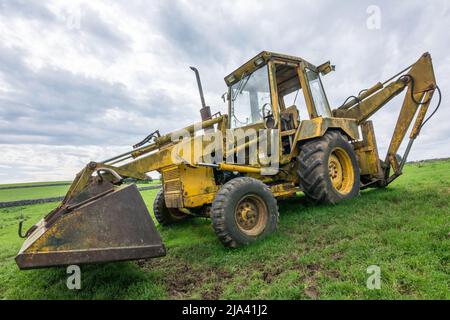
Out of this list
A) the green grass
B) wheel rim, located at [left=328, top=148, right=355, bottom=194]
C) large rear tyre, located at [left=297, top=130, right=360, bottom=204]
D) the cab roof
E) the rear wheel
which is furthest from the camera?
the green grass

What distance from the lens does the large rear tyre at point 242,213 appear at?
12.7ft

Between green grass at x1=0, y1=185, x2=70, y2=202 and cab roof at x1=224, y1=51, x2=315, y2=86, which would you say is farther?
green grass at x1=0, y1=185, x2=70, y2=202

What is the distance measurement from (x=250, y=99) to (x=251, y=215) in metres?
2.83

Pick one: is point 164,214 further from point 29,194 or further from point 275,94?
point 29,194

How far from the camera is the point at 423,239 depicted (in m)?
3.39

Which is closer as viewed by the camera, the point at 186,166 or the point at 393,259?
the point at 393,259

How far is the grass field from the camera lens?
2693 millimetres

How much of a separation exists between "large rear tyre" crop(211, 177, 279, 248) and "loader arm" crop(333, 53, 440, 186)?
4.02 m

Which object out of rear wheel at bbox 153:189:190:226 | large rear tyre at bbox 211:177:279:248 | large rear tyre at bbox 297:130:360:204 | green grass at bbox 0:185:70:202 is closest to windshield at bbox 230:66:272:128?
large rear tyre at bbox 297:130:360:204

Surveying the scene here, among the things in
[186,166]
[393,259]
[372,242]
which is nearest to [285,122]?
[186,166]

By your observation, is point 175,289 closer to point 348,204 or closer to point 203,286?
point 203,286

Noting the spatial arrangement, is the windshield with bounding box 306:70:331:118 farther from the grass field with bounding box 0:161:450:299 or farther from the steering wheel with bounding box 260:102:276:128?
the grass field with bounding box 0:161:450:299

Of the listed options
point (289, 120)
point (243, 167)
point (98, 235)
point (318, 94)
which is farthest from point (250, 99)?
point (98, 235)
